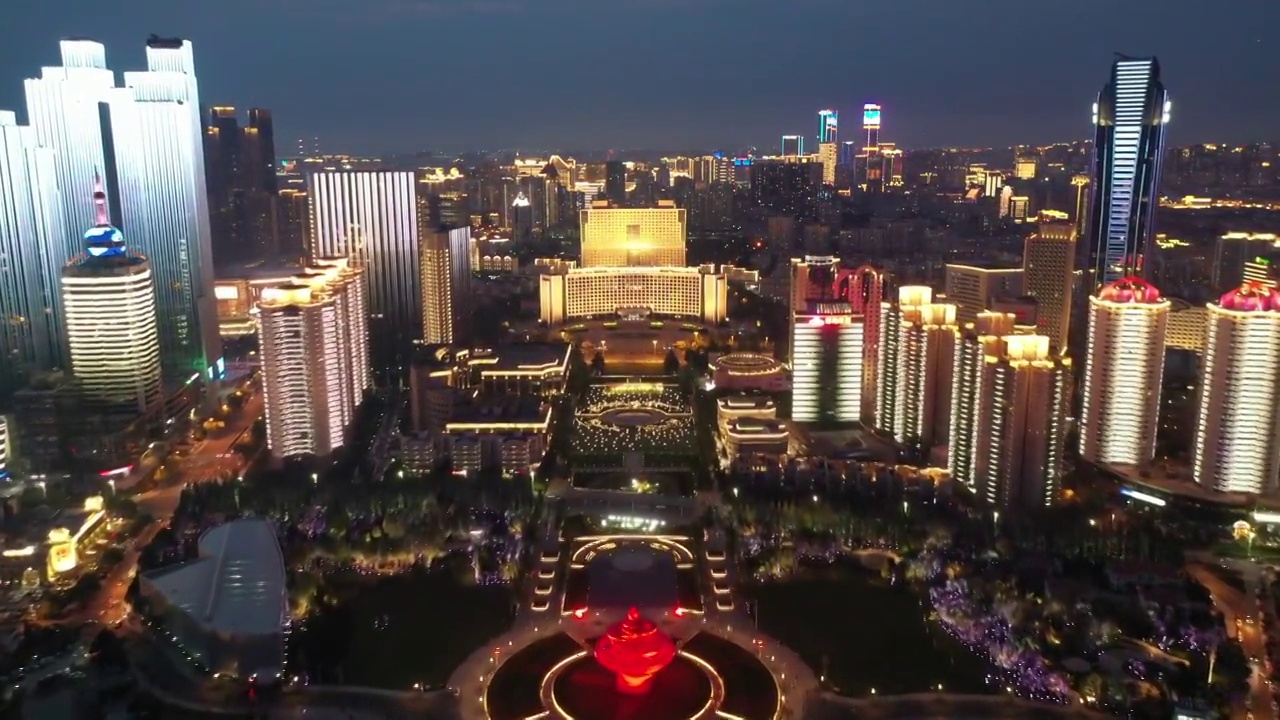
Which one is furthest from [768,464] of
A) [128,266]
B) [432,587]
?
[128,266]

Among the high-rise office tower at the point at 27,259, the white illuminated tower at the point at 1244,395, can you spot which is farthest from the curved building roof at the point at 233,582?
the white illuminated tower at the point at 1244,395

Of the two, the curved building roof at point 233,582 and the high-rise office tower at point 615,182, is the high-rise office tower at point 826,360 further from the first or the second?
the high-rise office tower at point 615,182

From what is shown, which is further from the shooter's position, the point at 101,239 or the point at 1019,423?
the point at 101,239

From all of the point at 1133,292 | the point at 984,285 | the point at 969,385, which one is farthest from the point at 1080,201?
the point at 969,385

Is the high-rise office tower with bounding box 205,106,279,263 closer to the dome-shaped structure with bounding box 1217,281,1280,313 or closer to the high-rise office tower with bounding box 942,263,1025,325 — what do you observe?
the high-rise office tower with bounding box 942,263,1025,325

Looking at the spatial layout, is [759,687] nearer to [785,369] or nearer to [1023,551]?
[1023,551]

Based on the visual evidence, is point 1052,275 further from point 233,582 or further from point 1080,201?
point 233,582
